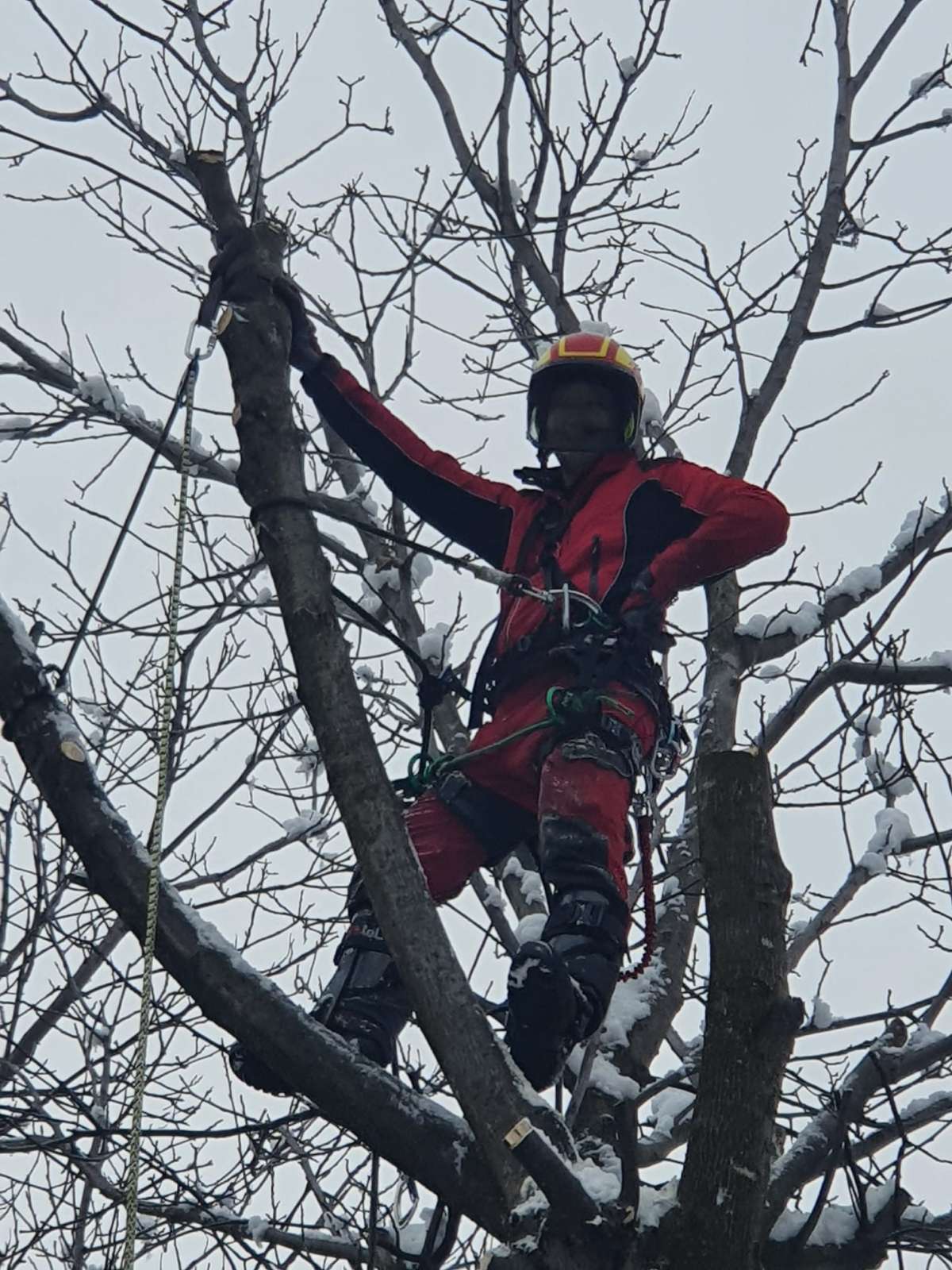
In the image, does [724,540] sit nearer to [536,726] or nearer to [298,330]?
[536,726]

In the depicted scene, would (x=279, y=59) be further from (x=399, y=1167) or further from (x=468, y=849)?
(x=399, y=1167)

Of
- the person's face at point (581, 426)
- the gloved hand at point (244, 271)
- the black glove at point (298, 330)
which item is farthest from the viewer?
the person's face at point (581, 426)

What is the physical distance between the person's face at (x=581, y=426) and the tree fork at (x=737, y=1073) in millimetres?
2126

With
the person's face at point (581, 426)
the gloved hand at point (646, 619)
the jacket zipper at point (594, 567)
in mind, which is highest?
the person's face at point (581, 426)

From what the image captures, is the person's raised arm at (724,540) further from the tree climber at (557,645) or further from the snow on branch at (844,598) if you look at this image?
the snow on branch at (844,598)

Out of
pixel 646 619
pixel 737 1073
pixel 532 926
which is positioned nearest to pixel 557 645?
pixel 646 619

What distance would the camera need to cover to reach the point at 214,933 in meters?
3.07

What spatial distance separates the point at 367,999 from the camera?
3729mm

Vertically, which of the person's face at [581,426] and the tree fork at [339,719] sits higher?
the person's face at [581,426]

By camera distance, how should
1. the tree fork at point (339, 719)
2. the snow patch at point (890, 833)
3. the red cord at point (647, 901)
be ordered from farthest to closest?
the snow patch at point (890, 833) < the red cord at point (647, 901) < the tree fork at point (339, 719)

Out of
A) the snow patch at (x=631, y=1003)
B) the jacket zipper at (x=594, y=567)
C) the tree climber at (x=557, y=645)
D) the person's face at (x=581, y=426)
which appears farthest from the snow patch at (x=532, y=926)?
the person's face at (x=581, y=426)

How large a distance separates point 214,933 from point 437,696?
113 cm

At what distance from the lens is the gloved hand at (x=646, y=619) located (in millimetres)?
4125

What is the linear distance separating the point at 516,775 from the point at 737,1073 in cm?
152
